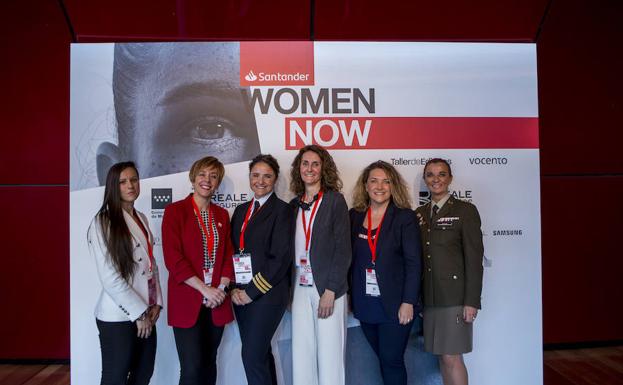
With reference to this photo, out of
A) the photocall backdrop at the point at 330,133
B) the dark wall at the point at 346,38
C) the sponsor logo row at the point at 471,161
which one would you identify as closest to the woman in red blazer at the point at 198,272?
the photocall backdrop at the point at 330,133

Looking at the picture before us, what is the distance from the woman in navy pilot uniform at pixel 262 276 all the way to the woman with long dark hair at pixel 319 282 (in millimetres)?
100

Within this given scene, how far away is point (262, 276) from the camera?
2.19 m

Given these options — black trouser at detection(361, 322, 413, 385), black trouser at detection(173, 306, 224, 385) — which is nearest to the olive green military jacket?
black trouser at detection(361, 322, 413, 385)

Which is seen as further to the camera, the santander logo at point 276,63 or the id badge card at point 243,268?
the santander logo at point 276,63

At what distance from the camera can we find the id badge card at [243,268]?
2.26 meters

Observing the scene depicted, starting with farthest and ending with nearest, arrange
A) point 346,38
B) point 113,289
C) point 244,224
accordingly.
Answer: point 346,38 < point 244,224 < point 113,289

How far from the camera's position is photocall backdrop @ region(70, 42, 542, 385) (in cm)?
284

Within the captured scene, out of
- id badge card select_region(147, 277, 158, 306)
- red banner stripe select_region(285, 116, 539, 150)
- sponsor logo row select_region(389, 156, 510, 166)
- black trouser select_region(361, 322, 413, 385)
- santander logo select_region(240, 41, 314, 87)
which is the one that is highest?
santander logo select_region(240, 41, 314, 87)

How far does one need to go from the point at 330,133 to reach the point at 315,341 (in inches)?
59.0

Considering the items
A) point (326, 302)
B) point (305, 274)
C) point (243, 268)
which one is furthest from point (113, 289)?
point (326, 302)

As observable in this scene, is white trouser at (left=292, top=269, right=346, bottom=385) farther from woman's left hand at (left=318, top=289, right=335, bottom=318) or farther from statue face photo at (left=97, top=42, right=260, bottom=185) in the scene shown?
statue face photo at (left=97, top=42, right=260, bottom=185)

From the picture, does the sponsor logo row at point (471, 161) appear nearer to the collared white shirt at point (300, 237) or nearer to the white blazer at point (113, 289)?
the collared white shirt at point (300, 237)

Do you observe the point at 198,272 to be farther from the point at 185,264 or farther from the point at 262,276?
the point at 262,276

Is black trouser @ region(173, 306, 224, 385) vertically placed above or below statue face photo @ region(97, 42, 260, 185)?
below
